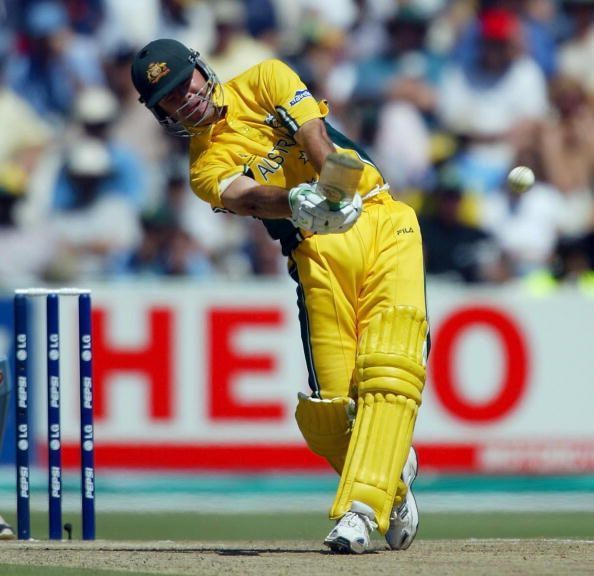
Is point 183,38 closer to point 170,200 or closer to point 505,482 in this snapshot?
point 170,200

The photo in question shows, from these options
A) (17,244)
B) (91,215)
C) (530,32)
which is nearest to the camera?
(17,244)

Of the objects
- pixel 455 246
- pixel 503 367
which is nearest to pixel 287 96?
pixel 503 367

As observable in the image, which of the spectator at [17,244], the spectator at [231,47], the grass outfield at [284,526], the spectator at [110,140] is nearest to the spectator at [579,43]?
the spectator at [231,47]

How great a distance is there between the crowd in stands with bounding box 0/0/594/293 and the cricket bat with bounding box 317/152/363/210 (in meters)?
4.76

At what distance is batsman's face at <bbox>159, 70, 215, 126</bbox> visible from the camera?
4898 mm

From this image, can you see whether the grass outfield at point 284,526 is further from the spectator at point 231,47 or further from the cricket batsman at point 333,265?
the spectator at point 231,47

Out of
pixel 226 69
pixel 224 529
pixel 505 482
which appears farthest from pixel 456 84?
pixel 224 529

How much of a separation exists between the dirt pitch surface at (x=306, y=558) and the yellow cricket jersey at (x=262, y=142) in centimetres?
110

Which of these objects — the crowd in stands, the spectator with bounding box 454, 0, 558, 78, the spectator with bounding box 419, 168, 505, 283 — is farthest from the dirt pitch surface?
the spectator with bounding box 454, 0, 558, 78

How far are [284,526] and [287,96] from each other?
2.64 m

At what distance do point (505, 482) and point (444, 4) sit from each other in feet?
13.3

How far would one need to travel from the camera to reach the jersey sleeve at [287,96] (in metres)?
4.89

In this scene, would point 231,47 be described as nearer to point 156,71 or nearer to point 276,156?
point 276,156

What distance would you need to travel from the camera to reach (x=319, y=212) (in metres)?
4.46
